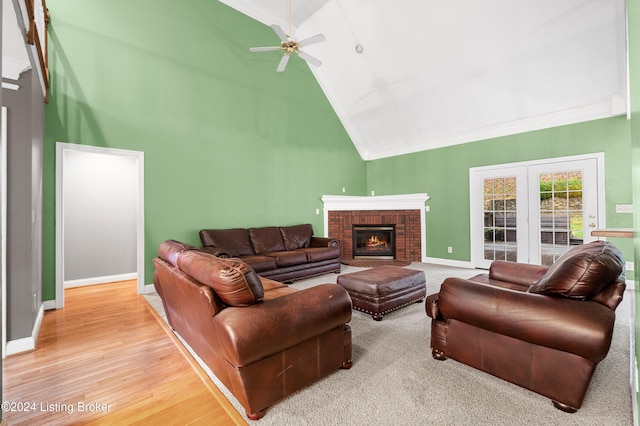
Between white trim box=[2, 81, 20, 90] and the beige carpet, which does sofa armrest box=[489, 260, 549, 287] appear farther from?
white trim box=[2, 81, 20, 90]

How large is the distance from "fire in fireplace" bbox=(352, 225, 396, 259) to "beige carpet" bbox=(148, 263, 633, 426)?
13.8 feet

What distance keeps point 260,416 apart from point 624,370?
262cm

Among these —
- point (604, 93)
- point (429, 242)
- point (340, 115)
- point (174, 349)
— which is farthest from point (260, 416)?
point (340, 115)

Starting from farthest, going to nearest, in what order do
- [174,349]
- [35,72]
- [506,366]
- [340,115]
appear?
[340,115], [35,72], [174,349], [506,366]

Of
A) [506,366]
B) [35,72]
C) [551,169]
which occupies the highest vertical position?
[35,72]

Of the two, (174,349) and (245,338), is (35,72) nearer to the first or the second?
(174,349)

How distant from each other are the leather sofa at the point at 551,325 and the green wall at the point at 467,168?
11.3 ft

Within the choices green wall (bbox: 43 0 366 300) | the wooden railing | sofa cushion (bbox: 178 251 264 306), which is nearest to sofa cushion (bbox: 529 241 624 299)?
sofa cushion (bbox: 178 251 264 306)

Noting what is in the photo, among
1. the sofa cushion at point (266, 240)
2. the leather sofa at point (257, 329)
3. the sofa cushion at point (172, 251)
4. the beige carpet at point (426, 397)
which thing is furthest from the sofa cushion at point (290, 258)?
the leather sofa at point (257, 329)

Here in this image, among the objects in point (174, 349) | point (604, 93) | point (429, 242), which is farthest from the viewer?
point (429, 242)

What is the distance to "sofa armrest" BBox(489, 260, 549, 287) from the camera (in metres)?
2.76

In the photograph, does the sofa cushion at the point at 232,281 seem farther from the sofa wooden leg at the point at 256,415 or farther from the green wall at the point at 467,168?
the green wall at the point at 467,168

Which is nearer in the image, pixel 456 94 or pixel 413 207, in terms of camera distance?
pixel 456 94

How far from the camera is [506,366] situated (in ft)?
6.27
